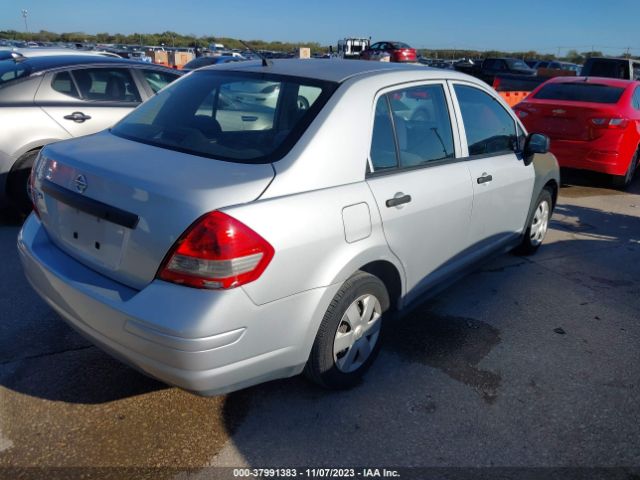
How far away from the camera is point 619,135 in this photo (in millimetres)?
7375

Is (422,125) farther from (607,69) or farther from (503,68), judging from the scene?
(503,68)

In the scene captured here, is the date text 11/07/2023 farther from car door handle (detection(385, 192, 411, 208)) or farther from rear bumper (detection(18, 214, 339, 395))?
car door handle (detection(385, 192, 411, 208))

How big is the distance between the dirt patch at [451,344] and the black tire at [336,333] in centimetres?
45

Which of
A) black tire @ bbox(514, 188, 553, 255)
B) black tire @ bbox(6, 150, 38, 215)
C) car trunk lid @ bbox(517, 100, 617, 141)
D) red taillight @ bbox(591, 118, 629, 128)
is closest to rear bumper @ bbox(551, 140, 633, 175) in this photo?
car trunk lid @ bbox(517, 100, 617, 141)

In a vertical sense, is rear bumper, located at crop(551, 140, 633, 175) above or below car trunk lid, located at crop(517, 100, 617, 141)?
below

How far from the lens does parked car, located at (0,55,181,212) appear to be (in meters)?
5.00

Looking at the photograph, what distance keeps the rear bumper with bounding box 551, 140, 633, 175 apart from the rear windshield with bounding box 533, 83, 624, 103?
765mm

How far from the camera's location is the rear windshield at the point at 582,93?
777 cm

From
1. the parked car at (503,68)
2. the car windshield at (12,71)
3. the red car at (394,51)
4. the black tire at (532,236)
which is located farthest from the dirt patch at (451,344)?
the red car at (394,51)

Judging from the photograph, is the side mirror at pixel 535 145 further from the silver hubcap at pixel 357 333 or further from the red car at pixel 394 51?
Result: the red car at pixel 394 51

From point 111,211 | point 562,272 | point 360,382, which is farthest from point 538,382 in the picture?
point 111,211

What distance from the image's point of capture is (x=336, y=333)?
8.96 feet

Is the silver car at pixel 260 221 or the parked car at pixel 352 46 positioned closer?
the silver car at pixel 260 221

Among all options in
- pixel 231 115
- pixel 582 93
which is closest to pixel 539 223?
pixel 231 115
